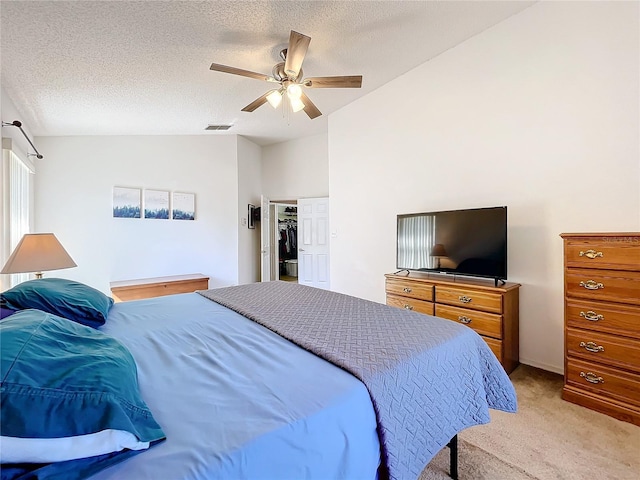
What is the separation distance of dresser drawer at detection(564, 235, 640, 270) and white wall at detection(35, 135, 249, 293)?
4426 millimetres

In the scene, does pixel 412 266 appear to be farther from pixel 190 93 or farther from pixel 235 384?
pixel 190 93

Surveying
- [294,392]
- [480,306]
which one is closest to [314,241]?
[480,306]

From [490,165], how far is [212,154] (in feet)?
13.7

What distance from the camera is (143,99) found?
332 centimetres

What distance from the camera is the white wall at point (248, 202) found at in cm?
519

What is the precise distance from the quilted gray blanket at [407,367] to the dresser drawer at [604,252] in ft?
3.64

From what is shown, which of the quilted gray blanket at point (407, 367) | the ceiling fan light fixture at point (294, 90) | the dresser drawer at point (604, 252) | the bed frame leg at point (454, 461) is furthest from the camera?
the ceiling fan light fixture at point (294, 90)

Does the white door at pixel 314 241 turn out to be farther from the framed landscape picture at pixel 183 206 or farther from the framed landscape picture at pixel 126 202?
the framed landscape picture at pixel 126 202

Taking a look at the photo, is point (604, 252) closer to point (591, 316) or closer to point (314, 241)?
point (591, 316)

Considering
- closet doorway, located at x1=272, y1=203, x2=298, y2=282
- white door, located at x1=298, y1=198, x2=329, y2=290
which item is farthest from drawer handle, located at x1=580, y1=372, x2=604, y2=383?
closet doorway, located at x1=272, y1=203, x2=298, y2=282

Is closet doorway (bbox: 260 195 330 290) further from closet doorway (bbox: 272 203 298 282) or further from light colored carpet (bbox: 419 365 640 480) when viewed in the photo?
light colored carpet (bbox: 419 365 640 480)

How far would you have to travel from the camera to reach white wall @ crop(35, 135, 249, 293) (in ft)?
12.9

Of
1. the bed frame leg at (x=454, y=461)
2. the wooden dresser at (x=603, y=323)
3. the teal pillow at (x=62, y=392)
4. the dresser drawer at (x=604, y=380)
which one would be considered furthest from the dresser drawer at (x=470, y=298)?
the teal pillow at (x=62, y=392)

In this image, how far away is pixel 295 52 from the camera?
84.9 inches
